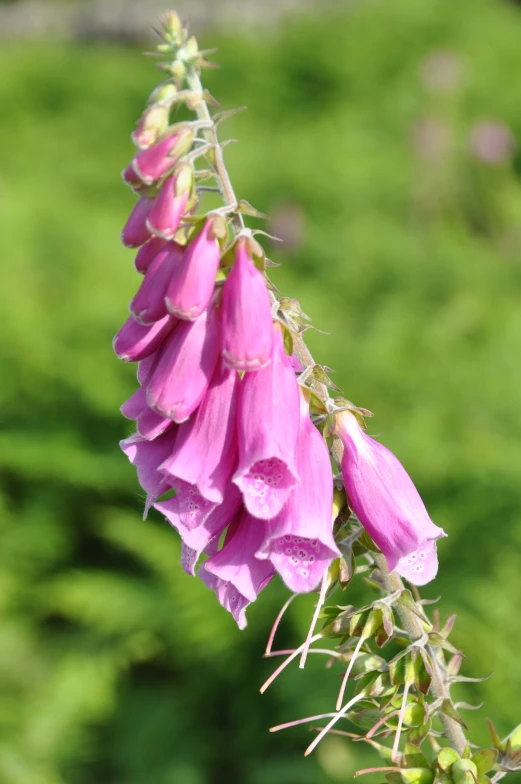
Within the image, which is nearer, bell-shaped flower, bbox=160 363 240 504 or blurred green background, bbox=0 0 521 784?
bell-shaped flower, bbox=160 363 240 504

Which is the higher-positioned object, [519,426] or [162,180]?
[162,180]

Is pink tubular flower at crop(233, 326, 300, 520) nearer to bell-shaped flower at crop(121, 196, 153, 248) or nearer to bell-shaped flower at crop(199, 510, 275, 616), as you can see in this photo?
bell-shaped flower at crop(199, 510, 275, 616)

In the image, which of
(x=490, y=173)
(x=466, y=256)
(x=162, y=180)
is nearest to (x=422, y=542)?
(x=162, y=180)

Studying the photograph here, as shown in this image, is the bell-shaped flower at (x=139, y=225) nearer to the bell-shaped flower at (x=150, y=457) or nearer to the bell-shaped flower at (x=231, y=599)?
the bell-shaped flower at (x=150, y=457)

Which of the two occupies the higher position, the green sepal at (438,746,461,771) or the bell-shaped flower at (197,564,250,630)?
the bell-shaped flower at (197,564,250,630)

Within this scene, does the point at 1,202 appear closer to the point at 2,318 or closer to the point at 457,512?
the point at 2,318

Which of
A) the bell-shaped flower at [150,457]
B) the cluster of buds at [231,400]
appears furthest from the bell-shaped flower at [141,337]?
the bell-shaped flower at [150,457]

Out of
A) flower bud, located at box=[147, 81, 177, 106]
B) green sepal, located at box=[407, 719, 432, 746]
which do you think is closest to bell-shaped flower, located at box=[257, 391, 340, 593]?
green sepal, located at box=[407, 719, 432, 746]
